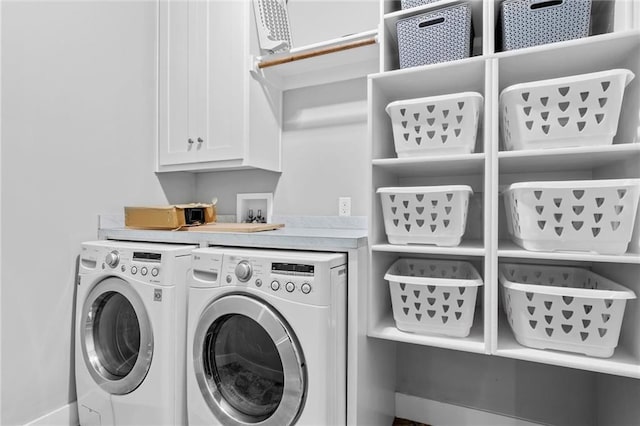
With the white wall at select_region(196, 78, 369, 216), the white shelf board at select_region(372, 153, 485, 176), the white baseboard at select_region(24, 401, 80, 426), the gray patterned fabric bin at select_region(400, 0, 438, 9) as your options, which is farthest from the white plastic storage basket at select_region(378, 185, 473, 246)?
the white baseboard at select_region(24, 401, 80, 426)

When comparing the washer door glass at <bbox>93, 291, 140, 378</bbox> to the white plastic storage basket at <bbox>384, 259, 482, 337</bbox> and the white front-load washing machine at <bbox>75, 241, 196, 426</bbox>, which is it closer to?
the white front-load washing machine at <bbox>75, 241, 196, 426</bbox>

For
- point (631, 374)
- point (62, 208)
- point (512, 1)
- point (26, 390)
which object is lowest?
point (26, 390)

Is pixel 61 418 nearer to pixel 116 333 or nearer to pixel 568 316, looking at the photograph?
pixel 116 333

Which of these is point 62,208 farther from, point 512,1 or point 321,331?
point 512,1

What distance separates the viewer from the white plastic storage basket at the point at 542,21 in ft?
4.49

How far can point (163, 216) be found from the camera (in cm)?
195

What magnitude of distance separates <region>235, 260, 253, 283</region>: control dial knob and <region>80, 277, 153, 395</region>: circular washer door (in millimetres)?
553

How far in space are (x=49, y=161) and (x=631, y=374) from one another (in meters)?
2.60

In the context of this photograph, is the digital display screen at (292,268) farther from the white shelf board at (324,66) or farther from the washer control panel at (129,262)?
the white shelf board at (324,66)

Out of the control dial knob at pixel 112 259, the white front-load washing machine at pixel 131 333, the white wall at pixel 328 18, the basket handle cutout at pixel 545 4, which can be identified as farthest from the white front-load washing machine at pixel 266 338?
the white wall at pixel 328 18

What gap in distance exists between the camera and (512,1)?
56.7 inches

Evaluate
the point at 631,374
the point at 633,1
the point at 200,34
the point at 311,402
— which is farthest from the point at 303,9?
the point at 631,374

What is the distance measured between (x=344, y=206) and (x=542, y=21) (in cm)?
125

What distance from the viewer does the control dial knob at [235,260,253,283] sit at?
1.49m
